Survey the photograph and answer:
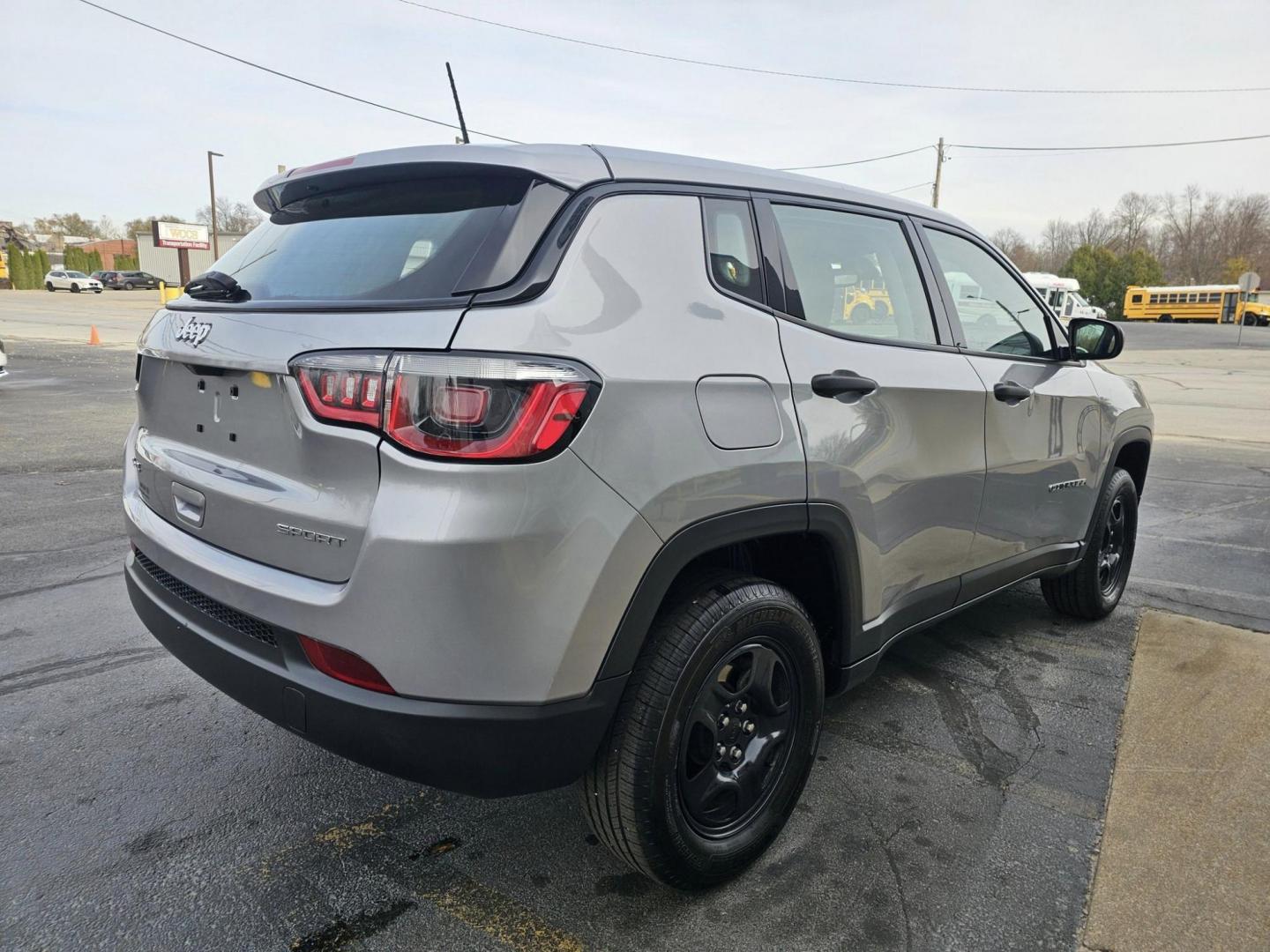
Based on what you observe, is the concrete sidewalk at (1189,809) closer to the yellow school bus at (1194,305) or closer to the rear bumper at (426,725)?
the rear bumper at (426,725)

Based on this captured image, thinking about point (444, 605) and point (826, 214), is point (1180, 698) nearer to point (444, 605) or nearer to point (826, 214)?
point (826, 214)

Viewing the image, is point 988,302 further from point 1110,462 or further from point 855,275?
point 1110,462

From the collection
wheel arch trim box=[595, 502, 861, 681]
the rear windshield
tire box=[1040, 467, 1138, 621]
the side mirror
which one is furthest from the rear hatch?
tire box=[1040, 467, 1138, 621]

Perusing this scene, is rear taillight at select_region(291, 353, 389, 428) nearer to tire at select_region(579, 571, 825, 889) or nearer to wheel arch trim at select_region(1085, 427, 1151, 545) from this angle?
tire at select_region(579, 571, 825, 889)

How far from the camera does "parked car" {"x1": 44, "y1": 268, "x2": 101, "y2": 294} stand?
191 feet

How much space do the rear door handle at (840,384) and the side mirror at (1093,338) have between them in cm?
164

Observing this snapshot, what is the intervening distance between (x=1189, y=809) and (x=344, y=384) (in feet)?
9.04

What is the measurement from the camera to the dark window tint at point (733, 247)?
89.3 inches

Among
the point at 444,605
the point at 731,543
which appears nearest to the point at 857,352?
the point at 731,543

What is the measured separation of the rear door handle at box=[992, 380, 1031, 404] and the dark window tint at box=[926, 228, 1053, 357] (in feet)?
0.49

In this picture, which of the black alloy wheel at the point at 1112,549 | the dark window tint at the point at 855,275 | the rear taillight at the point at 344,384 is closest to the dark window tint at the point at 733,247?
the dark window tint at the point at 855,275

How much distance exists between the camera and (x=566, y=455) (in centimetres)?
180

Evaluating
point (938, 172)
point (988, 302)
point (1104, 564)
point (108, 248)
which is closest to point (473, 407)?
point (988, 302)

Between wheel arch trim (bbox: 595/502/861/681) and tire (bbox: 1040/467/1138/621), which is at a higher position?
wheel arch trim (bbox: 595/502/861/681)
